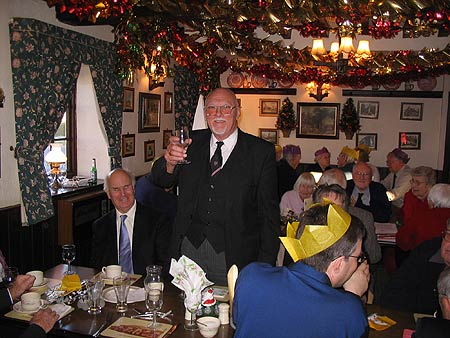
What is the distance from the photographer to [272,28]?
513cm

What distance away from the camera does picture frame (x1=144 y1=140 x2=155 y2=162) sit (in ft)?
25.2

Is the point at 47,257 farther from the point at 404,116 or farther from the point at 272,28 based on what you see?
the point at 404,116

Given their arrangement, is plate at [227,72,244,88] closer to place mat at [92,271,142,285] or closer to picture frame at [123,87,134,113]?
picture frame at [123,87,134,113]

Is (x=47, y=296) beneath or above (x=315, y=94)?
beneath

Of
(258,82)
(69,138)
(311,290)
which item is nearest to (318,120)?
(258,82)

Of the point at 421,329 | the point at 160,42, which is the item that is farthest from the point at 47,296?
the point at 160,42

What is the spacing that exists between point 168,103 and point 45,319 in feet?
21.4

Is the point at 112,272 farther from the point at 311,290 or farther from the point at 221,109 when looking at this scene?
the point at 311,290

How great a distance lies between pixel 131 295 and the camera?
8.95ft

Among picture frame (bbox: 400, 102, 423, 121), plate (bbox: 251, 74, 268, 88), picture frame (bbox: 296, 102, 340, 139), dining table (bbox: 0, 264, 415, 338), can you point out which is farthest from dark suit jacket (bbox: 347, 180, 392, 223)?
plate (bbox: 251, 74, 268, 88)

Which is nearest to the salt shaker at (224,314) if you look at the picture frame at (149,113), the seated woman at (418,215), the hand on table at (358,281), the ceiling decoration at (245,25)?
the hand on table at (358,281)

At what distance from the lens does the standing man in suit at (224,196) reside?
293 cm

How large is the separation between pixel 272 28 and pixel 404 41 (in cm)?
394

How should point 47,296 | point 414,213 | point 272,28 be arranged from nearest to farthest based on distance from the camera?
point 47,296 → point 414,213 → point 272,28
